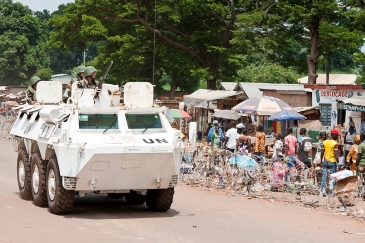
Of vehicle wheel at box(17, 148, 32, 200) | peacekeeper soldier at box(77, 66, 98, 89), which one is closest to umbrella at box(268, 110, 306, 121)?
vehicle wheel at box(17, 148, 32, 200)

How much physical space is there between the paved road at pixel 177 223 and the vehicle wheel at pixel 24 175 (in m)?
0.26

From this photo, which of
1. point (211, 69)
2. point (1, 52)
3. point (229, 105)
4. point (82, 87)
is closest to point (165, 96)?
point (211, 69)

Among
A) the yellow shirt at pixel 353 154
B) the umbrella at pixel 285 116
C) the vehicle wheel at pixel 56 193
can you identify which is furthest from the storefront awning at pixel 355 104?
the vehicle wheel at pixel 56 193

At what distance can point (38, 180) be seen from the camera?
13539 millimetres

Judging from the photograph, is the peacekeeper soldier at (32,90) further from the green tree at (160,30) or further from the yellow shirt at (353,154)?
the green tree at (160,30)

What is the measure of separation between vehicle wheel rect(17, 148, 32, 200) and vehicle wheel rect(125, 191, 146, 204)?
213 cm

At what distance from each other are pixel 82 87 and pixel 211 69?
2727 centimetres

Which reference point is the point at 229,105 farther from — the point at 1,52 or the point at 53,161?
the point at 1,52

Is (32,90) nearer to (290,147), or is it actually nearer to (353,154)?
(290,147)

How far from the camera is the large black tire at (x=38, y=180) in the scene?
1323cm

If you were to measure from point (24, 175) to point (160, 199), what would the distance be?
3489 mm

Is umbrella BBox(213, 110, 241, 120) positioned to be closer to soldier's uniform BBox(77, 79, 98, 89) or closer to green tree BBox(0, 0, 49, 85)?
Result: soldier's uniform BBox(77, 79, 98, 89)

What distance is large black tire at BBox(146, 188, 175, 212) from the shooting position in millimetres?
12961

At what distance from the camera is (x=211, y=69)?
40.4 meters
